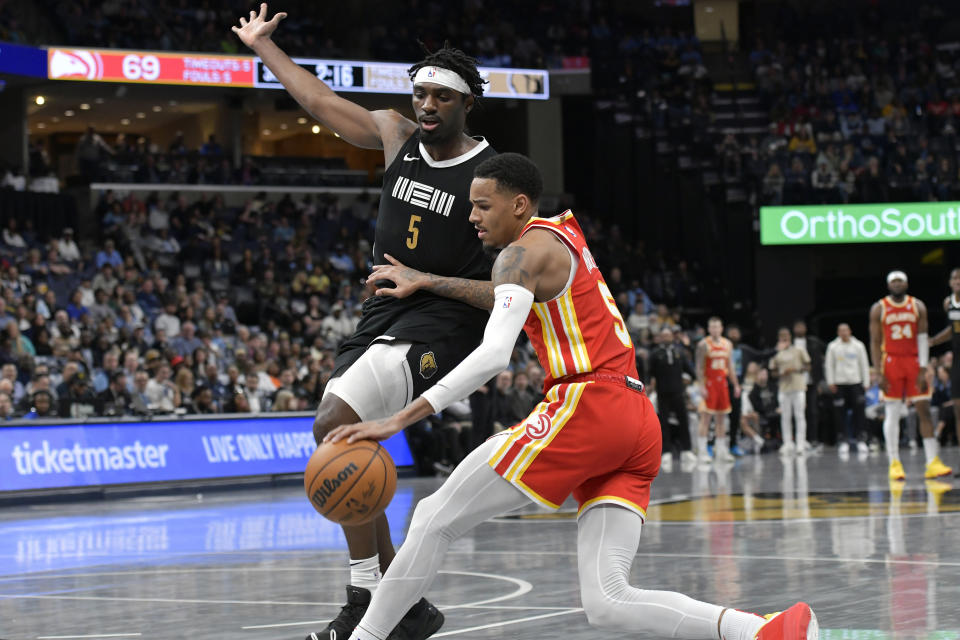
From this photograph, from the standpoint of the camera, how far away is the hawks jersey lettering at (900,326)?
50.3ft

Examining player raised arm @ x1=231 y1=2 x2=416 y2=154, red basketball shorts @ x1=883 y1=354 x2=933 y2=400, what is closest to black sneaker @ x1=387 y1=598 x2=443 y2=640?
player raised arm @ x1=231 y1=2 x2=416 y2=154

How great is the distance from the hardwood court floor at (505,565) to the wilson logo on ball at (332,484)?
1.56 metres

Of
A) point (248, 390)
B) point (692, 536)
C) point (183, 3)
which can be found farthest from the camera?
point (183, 3)

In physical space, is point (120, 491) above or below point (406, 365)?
below

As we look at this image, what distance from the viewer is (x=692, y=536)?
396 inches

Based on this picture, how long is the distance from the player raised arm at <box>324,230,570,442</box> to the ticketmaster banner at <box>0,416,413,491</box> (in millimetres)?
11468

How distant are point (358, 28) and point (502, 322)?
29782 millimetres

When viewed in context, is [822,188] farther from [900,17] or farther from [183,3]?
[183,3]

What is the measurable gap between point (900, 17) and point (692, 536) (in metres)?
30.6

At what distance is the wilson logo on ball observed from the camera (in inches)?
192

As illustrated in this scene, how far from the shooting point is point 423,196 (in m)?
5.88

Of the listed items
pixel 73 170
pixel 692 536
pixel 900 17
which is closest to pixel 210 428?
pixel 692 536

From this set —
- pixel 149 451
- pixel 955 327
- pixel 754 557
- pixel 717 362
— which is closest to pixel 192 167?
pixel 149 451

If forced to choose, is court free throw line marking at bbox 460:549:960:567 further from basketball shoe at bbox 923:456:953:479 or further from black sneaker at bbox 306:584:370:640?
basketball shoe at bbox 923:456:953:479
